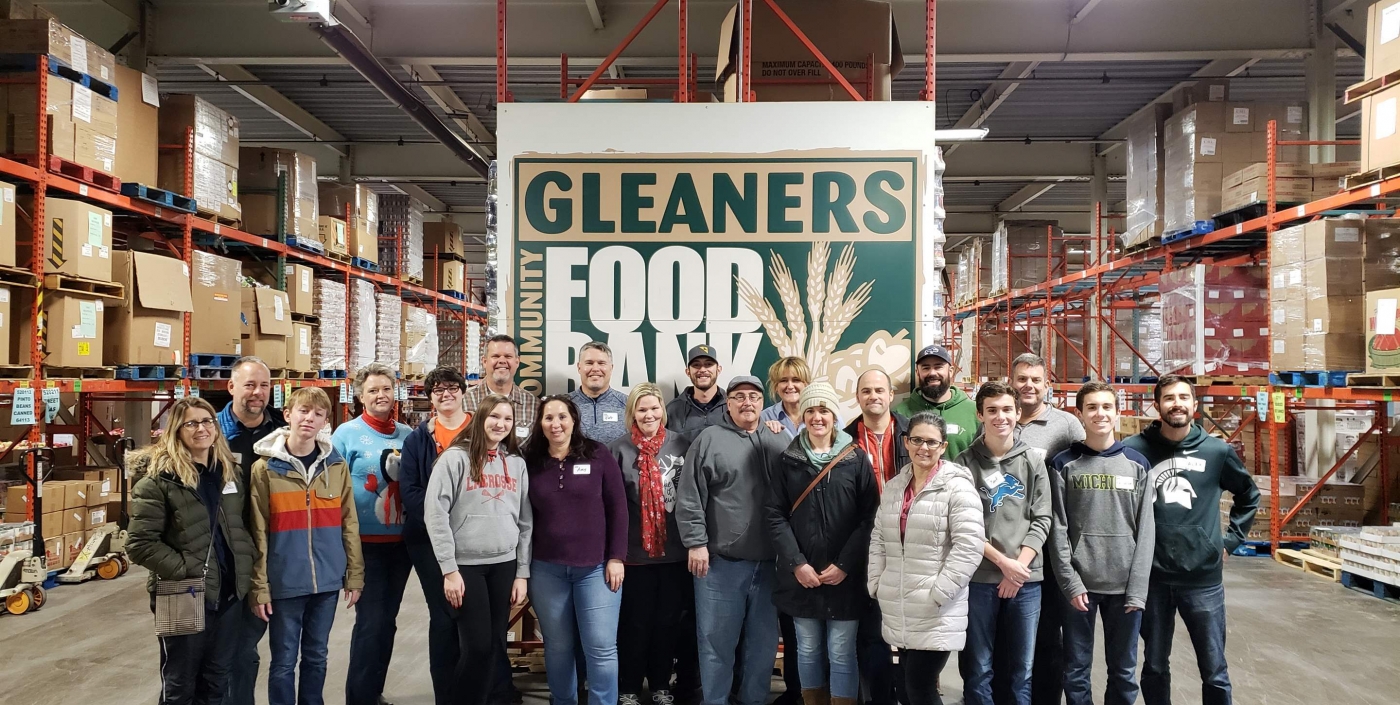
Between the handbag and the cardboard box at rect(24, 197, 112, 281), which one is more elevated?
the cardboard box at rect(24, 197, 112, 281)

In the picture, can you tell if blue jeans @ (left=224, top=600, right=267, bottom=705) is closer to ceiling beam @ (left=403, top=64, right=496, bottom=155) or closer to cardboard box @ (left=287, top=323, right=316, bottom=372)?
cardboard box @ (left=287, top=323, right=316, bottom=372)

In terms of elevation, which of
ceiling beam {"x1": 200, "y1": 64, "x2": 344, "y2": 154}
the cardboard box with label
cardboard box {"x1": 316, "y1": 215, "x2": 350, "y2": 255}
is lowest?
the cardboard box with label

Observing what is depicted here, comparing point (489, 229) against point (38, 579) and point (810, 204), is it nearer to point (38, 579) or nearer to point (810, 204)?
point (810, 204)

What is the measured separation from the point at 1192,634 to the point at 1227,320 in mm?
5827

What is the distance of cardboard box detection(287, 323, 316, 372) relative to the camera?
9305mm

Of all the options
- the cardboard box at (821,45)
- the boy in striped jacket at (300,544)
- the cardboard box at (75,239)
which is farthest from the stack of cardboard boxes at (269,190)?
the boy in striped jacket at (300,544)

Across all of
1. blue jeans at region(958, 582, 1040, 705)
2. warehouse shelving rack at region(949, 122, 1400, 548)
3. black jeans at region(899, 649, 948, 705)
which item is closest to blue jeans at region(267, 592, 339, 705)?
black jeans at region(899, 649, 948, 705)

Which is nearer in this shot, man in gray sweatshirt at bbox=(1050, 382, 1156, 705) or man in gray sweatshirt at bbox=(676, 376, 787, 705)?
man in gray sweatshirt at bbox=(1050, 382, 1156, 705)

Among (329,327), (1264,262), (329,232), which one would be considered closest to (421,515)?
(329,327)

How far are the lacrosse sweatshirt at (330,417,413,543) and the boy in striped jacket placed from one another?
241 millimetres

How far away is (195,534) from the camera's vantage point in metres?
3.18

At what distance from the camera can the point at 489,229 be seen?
4.89 metres

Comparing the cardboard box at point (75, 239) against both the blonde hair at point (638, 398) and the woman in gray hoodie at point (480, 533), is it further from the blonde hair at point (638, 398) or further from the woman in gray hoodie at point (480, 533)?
the blonde hair at point (638, 398)

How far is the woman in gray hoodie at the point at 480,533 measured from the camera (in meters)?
3.56
